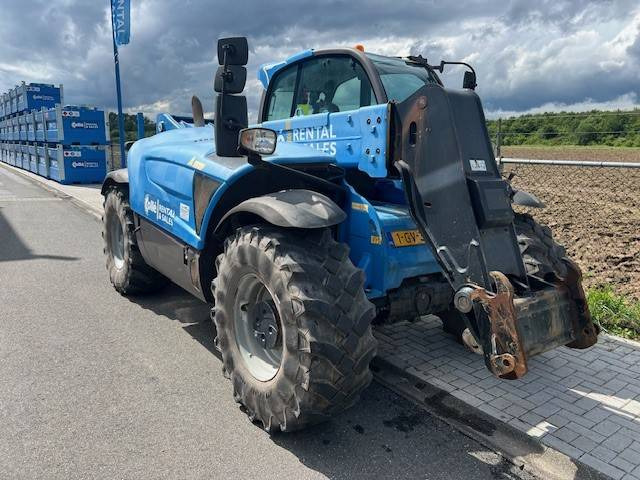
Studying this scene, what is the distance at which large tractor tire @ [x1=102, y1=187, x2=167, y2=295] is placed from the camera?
5254 millimetres

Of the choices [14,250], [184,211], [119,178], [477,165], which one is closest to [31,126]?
[14,250]

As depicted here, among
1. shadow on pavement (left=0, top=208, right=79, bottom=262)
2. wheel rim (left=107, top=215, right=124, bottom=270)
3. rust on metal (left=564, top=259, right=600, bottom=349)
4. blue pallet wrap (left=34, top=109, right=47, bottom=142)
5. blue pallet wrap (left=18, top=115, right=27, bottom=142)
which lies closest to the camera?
rust on metal (left=564, top=259, right=600, bottom=349)

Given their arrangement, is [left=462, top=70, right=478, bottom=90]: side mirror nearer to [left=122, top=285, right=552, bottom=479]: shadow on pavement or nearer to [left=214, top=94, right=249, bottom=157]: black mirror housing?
[left=214, top=94, right=249, bottom=157]: black mirror housing

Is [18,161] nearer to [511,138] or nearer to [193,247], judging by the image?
[511,138]

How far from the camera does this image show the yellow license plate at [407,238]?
3181 mm

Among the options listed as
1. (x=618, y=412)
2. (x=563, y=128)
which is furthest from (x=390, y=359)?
(x=563, y=128)

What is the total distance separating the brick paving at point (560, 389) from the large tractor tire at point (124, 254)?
2.51 m

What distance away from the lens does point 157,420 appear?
3186 mm

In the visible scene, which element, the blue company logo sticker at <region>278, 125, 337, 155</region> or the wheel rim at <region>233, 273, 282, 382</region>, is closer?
the wheel rim at <region>233, 273, 282, 382</region>

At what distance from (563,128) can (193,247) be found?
1956 centimetres

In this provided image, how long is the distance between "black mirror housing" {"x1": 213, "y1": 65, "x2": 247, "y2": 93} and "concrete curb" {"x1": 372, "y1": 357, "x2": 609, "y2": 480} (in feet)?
7.55

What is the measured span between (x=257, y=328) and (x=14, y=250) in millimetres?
6052

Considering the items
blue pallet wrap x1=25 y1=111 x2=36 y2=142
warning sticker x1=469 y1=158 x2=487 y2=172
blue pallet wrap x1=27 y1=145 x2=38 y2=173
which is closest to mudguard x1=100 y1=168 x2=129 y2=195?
warning sticker x1=469 y1=158 x2=487 y2=172

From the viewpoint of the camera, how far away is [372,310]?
9.20ft
